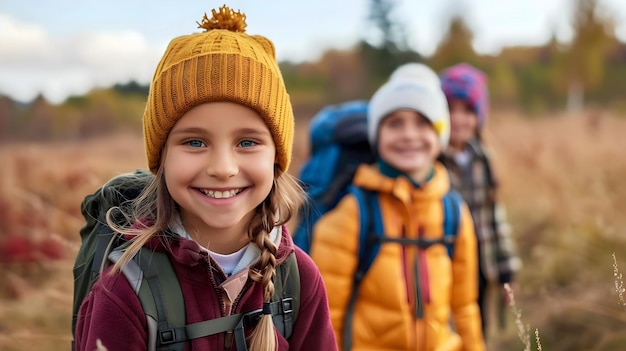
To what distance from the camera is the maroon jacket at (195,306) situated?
1.80 metres

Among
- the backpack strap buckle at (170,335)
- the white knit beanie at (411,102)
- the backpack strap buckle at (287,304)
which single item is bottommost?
the backpack strap buckle at (170,335)

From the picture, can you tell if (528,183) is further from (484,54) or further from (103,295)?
(484,54)

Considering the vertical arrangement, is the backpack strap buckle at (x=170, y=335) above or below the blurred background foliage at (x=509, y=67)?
below

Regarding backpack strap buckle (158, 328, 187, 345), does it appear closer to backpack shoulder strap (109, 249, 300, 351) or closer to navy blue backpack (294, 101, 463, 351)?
backpack shoulder strap (109, 249, 300, 351)

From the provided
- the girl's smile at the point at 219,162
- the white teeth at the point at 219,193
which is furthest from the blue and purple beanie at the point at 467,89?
the white teeth at the point at 219,193

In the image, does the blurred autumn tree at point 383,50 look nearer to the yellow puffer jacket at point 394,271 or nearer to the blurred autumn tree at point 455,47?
the blurred autumn tree at point 455,47

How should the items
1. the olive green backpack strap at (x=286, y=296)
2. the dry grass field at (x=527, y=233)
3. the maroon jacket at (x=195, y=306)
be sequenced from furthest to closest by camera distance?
the dry grass field at (x=527, y=233)
the olive green backpack strap at (x=286, y=296)
the maroon jacket at (x=195, y=306)

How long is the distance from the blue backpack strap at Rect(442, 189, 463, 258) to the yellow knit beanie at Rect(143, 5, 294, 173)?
1.83 m

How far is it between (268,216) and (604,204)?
255 inches

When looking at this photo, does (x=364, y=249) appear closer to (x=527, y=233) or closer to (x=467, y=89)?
(x=467, y=89)

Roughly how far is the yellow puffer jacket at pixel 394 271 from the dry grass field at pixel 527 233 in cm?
63

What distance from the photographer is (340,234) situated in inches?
141

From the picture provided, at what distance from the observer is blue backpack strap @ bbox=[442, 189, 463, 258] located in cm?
373

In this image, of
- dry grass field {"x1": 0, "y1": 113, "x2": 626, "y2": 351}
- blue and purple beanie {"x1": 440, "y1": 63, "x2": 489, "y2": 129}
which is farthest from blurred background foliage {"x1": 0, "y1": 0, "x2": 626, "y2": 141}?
blue and purple beanie {"x1": 440, "y1": 63, "x2": 489, "y2": 129}
